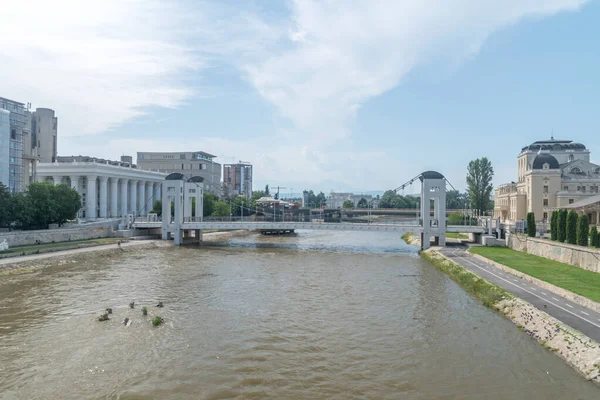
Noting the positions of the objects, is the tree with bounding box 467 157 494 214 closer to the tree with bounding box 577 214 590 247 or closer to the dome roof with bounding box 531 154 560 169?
the dome roof with bounding box 531 154 560 169

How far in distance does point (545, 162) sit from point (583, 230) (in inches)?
1105

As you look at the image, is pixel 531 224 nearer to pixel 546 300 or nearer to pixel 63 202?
pixel 546 300

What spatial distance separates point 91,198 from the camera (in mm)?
68125

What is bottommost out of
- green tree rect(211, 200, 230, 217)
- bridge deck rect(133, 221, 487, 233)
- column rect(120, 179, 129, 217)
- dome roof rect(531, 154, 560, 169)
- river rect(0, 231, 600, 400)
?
Result: river rect(0, 231, 600, 400)

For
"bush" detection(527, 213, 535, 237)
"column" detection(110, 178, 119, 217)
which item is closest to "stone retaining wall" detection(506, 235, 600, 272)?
"bush" detection(527, 213, 535, 237)

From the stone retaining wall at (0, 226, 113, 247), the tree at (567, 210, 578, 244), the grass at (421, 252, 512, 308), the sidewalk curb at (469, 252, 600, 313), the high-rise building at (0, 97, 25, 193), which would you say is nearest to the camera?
the sidewalk curb at (469, 252, 600, 313)

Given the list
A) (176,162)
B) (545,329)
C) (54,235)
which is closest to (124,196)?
(54,235)

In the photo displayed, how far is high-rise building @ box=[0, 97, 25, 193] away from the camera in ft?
171

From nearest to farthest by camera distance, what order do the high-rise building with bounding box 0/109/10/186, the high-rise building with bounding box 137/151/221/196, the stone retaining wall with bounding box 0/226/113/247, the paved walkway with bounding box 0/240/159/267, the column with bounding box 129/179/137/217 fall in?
the paved walkway with bounding box 0/240/159/267 < the stone retaining wall with bounding box 0/226/113/247 < the high-rise building with bounding box 0/109/10/186 < the column with bounding box 129/179/137/217 < the high-rise building with bounding box 137/151/221/196

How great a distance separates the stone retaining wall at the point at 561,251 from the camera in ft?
84.9

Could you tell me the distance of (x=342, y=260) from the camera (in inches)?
1574

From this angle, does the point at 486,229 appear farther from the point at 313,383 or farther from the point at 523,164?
the point at 313,383

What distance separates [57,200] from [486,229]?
Answer: 48.5 m

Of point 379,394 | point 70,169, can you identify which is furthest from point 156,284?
point 70,169
